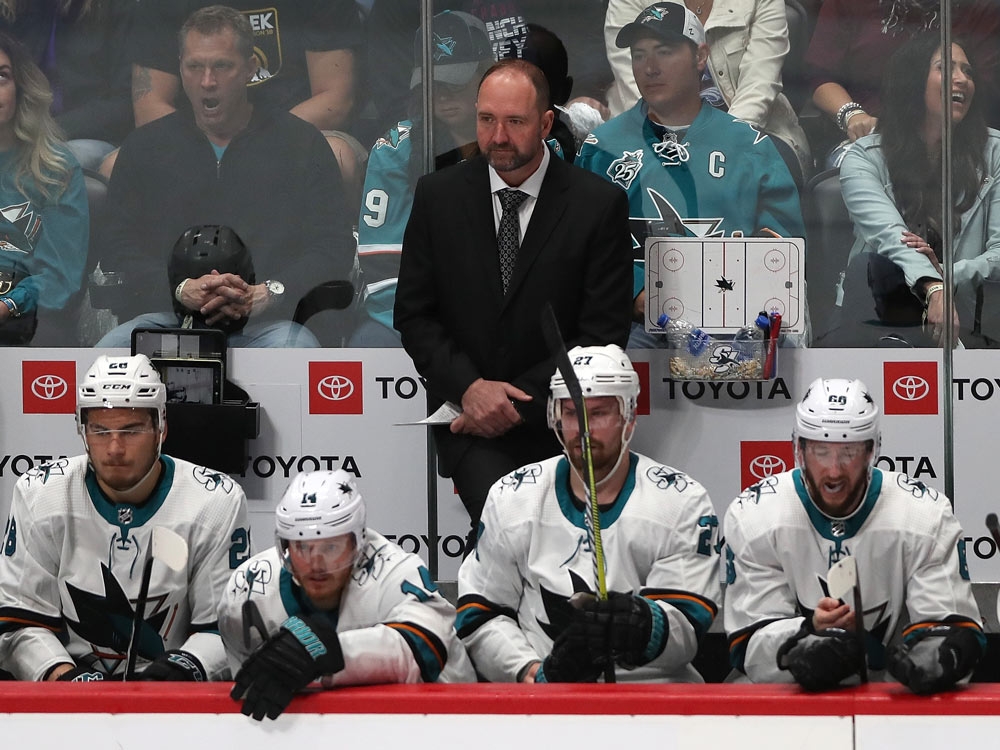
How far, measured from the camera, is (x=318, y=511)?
2.89m

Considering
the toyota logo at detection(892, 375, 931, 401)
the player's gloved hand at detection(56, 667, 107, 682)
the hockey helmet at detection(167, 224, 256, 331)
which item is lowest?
the player's gloved hand at detection(56, 667, 107, 682)

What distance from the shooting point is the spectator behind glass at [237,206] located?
4711 mm

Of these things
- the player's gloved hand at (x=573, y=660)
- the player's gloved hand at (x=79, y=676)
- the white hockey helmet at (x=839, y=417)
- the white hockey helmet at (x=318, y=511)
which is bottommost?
the player's gloved hand at (x=79, y=676)

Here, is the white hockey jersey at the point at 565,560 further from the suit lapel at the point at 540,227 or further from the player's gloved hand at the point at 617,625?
the suit lapel at the point at 540,227

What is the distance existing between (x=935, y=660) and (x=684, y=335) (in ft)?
7.18

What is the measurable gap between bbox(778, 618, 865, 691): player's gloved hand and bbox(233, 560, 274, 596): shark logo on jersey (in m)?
1.07

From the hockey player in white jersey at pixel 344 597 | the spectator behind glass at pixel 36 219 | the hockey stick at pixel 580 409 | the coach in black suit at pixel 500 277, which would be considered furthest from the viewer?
the spectator behind glass at pixel 36 219

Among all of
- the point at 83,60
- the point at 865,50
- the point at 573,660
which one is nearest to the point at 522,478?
the point at 573,660

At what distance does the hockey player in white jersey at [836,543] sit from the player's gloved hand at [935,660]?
42cm

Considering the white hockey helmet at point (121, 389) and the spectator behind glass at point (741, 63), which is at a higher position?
the spectator behind glass at point (741, 63)

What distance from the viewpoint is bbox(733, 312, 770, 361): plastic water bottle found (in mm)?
4516

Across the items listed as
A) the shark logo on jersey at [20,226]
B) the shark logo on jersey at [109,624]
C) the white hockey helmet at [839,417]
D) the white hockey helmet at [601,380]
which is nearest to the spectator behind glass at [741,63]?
the white hockey helmet at [601,380]

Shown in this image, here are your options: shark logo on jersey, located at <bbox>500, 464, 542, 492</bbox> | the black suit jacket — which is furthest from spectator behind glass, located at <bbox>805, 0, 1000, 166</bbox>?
shark logo on jersey, located at <bbox>500, 464, 542, 492</bbox>

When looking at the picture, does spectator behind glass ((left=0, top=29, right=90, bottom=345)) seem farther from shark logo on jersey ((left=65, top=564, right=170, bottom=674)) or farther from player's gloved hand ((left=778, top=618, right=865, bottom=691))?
player's gloved hand ((left=778, top=618, right=865, bottom=691))
